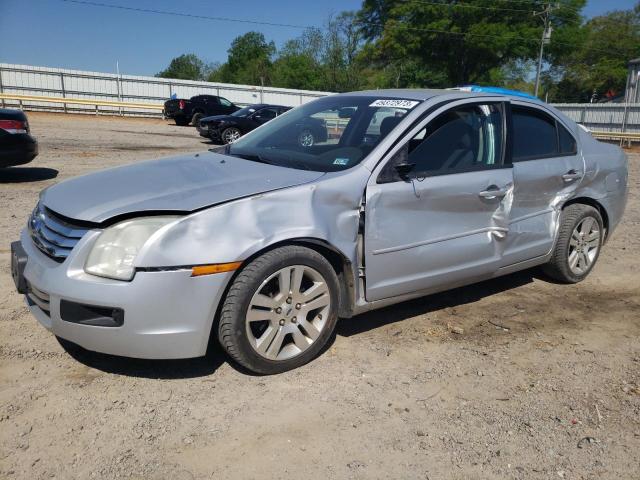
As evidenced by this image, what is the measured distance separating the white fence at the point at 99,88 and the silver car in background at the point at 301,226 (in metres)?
27.9

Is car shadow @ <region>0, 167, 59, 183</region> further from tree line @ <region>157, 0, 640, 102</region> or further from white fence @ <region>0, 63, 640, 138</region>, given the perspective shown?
tree line @ <region>157, 0, 640, 102</region>

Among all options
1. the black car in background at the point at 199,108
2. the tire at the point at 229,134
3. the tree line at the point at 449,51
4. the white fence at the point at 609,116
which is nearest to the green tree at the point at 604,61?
the tree line at the point at 449,51

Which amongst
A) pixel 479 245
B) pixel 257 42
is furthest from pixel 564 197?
pixel 257 42

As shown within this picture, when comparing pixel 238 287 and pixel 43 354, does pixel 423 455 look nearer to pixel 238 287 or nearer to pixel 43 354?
pixel 238 287

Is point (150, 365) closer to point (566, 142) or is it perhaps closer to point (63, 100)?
point (566, 142)

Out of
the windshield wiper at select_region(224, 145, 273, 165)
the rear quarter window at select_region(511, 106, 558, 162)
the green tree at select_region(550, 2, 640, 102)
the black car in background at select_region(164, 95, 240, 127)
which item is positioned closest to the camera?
the windshield wiper at select_region(224, 145, 273, 165)

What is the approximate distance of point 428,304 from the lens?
176 inches

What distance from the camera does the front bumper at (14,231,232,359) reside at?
277cm

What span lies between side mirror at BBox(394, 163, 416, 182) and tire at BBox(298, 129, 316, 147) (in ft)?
2.33

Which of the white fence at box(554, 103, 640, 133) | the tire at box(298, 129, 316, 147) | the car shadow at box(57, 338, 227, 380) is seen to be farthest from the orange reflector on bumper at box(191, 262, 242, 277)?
the white fence at box(554, 103, 640, 133)

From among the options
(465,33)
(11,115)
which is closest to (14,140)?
(11,115)

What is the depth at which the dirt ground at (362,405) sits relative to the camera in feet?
8.30

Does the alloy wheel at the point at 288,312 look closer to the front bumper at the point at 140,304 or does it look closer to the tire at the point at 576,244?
the front bumper at the point at 140,304

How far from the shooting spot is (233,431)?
2.75 metres
